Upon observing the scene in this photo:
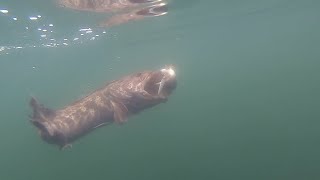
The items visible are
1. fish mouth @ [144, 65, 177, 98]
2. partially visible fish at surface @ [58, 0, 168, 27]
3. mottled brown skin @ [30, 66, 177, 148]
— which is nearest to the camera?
mottled brown skin @ [30, 66, 177, 148]

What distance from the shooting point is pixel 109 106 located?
9547 mm

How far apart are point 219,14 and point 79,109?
861 inches

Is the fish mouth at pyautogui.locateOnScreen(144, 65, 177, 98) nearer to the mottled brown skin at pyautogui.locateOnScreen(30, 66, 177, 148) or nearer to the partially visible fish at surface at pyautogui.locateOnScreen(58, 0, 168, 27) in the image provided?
the mottled brown skin at pyautogui.locateOnScreen(30, 66, 177, 148)

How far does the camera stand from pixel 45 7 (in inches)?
687

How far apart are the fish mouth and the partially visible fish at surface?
8.30m

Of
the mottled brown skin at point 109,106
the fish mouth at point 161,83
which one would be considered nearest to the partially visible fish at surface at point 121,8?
the mottled brown skin at point 109,106

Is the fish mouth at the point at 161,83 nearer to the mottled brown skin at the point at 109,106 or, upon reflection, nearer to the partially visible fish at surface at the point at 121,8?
the mottled brown skin at the point at 109,106

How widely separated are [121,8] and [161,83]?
10376 millimetres

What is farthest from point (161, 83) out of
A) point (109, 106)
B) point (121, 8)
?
point (121, 8)

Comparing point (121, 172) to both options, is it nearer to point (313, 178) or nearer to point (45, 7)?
point (313, 178)

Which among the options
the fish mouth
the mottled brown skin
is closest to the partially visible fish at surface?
the mottled brown skin

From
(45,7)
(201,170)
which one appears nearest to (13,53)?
(45,7)

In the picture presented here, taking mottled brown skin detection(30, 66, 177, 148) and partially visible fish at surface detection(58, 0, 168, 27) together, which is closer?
mottled brown skin detection(30, 66, 177, 148)

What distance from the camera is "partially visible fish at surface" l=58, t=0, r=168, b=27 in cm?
1691
